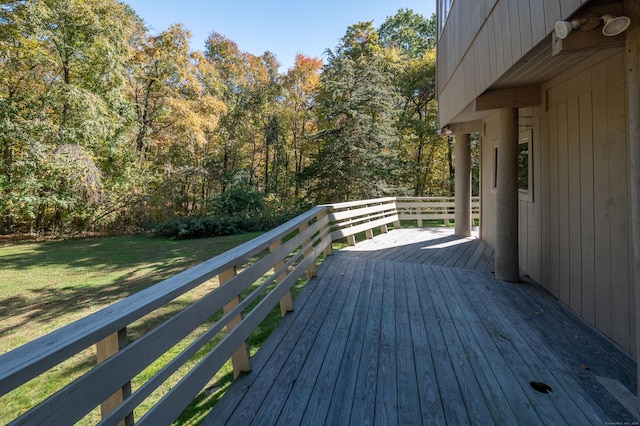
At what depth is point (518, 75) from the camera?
3645 millimetres

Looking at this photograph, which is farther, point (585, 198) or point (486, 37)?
point (486, 37)

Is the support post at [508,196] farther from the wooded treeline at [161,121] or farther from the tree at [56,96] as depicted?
the tree at [56,96]

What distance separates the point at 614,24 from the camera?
1.90 metres

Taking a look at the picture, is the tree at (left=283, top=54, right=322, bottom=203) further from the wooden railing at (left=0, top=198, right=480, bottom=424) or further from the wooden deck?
the wooden railing at (left=0, top=198, right=480, bottom=424)

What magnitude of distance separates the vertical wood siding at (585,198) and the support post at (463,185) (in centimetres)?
339

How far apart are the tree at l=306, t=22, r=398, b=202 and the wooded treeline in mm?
48

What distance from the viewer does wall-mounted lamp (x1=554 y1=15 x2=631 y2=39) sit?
1.88 metres

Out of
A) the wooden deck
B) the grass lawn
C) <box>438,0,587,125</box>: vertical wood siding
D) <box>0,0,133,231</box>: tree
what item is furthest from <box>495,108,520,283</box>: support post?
<box>0,0,133,231</box>: tree

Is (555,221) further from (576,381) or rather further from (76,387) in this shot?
(76,387)

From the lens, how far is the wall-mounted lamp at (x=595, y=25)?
1876 mm

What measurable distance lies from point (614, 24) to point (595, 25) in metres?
0.18

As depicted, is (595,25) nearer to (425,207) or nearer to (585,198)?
(585,198)

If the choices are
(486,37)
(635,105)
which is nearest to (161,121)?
(486,37)

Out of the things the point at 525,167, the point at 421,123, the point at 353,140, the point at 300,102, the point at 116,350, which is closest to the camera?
the point at 116,350
